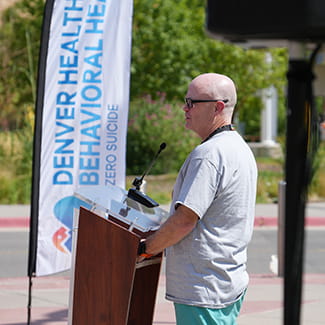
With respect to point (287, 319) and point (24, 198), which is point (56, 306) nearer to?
point (287, 319)

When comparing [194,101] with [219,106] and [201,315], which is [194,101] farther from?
[201,315]

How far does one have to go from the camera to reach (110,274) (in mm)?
3693

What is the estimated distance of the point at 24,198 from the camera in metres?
17.2

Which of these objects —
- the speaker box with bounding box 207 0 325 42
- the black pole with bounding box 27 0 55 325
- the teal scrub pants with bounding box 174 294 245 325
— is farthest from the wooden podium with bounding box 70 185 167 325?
the black pole with bounding box 27 0 55 325

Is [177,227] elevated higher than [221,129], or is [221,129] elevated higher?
[221,129]

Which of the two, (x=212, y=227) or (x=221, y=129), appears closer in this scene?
(x=212, y=227)

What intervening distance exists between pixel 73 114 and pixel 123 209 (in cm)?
236

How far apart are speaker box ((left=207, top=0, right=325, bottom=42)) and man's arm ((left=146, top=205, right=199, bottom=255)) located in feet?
5.52

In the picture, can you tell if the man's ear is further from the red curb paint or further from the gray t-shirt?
the red curb paint

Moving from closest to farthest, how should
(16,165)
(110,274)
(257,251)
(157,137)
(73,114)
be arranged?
(110,274)
(73,114)
(257,251)
(16,165)
(157,137)

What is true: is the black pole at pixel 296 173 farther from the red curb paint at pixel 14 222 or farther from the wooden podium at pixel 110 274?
the red curb paint at pixel 14 222

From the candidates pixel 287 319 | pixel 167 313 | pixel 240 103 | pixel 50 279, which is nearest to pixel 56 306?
pixel 167 313

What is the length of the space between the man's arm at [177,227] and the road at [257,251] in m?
6.48

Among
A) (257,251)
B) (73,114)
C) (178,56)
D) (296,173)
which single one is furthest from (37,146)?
(178,56)
